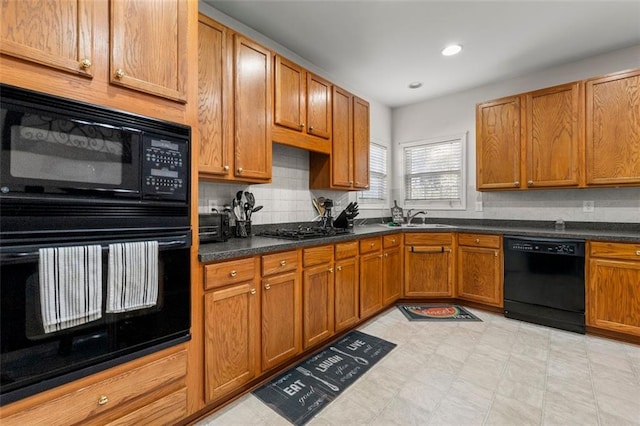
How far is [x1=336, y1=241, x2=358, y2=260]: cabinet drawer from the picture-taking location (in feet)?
8.41

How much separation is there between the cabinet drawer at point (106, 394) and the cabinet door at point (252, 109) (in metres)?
1.29

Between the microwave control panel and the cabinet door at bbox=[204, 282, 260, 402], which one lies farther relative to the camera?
the cabinet door at bbox=[204, 282, 260, 402]

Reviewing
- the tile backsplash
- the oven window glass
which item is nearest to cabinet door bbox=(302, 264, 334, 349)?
the tile backsplash

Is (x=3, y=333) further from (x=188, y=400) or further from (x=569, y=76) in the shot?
(x=569, y=76)

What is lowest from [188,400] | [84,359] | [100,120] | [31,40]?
[188,400]

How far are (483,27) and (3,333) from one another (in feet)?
11.9

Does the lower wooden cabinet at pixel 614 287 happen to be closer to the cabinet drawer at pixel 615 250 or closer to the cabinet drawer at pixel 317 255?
the cabinet drawer at pixel 615 250

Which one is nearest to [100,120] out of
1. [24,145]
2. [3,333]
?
[24,145]

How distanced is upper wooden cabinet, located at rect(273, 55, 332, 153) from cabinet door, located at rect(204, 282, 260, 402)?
134 cm

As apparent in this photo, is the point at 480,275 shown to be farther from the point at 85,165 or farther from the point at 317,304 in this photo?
the point at 85,165

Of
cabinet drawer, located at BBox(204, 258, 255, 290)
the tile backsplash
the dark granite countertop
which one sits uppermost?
the tile backsplash

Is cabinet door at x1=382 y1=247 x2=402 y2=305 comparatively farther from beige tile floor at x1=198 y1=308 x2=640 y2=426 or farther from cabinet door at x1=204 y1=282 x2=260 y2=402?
cabinet door at x1=204 y1=282 x2=260 y2=402

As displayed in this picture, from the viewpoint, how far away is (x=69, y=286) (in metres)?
1.12

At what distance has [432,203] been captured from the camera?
170 inches
